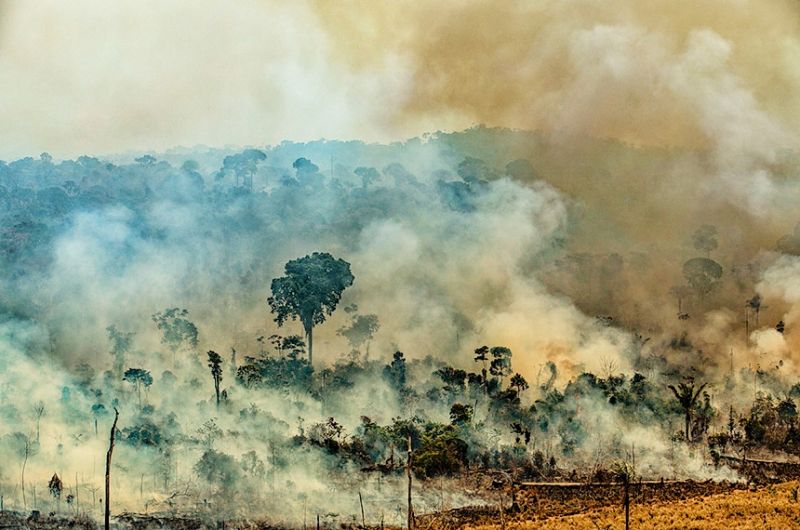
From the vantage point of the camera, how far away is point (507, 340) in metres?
88.7

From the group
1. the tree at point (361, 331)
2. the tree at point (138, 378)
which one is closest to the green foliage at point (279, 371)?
the tree at point (361, 331)

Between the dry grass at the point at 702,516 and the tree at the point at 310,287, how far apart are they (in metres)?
37.9

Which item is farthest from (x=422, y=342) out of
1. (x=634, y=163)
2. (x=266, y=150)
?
(x=266, y=150)

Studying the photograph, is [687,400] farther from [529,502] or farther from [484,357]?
[529,502]

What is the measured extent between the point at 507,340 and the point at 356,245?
27.3 meters

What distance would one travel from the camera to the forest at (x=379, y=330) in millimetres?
60969

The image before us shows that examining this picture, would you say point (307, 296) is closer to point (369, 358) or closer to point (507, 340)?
point (369, 358)

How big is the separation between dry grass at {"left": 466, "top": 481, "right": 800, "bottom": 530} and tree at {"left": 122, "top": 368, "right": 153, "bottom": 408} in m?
34.7

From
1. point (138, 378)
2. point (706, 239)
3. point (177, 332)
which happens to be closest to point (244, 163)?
point (177, 332)

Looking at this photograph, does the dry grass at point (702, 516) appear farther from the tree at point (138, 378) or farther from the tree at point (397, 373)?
the tree at point (138, 378)

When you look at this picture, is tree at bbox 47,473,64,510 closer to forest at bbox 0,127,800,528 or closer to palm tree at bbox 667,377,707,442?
forest at bbox 0,127,800,528

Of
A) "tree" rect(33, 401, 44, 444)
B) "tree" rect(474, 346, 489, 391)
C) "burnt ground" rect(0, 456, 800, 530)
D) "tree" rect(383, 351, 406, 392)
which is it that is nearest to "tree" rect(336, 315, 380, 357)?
"tree" rect(383, 351, 406, 392)

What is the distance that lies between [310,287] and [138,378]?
17717mm

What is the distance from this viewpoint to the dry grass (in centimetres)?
4969
